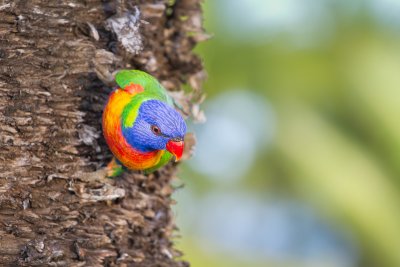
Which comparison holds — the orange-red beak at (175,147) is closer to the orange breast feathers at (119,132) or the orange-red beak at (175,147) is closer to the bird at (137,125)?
the bird at (137,125)

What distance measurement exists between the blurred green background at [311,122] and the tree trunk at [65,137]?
Answer: 20.2 feet

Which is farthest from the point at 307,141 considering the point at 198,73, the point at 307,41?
the point at 198,73

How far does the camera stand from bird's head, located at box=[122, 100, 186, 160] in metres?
3.56

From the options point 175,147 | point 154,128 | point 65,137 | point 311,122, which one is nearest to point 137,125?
point 154,128

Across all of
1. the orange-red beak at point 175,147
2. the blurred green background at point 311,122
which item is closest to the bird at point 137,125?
the orange-red beak at point 175,147

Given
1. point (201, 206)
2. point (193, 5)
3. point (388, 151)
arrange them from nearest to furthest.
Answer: point (193, 5) → point (388, 151) → point (201, 206)

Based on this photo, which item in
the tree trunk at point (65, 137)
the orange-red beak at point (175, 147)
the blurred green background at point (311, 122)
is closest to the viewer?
the tree trunk at point (65, 137)

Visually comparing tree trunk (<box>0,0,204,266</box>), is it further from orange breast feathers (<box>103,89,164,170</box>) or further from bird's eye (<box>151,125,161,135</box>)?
bird's eye (<box>151,125,161,135</box>)

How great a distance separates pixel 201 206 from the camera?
42.1ft

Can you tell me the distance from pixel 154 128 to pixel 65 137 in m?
0.46

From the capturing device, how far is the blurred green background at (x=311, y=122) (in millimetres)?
10742

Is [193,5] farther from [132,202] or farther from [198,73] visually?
[132,202]

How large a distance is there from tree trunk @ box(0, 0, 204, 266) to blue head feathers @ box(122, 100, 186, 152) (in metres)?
0.20

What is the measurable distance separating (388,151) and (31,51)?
27.6 ft
